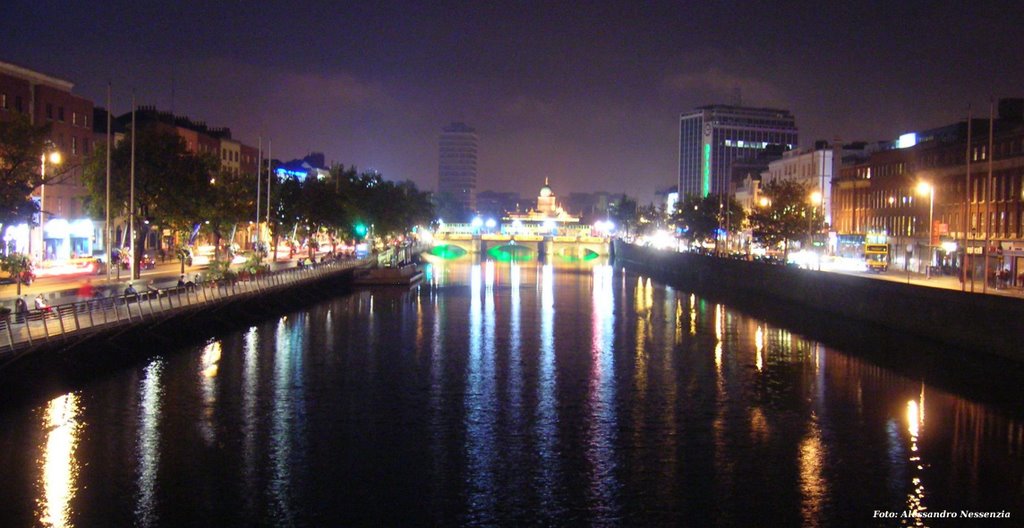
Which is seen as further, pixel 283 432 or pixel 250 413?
pixel 250 413

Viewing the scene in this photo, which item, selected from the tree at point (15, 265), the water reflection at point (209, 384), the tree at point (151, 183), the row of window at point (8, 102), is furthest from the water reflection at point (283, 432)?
the row of window at point (8, 102)

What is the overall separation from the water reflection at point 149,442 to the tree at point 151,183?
83.4ft

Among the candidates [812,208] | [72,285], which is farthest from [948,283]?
[72,285]

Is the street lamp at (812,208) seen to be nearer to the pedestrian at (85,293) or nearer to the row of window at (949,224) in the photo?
the row of window at (949,224)

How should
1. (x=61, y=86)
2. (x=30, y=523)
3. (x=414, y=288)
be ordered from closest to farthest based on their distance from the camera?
(x=30, y=523) < (x=61, y=86) < (x=414, y=288)

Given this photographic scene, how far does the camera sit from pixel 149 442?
27969 mm

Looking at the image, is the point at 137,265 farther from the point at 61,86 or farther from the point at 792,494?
the point at 792,494

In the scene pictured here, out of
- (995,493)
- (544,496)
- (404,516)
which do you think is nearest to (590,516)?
(544,496)

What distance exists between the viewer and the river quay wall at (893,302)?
4347cm

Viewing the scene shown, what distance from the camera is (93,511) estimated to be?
21.8 meters

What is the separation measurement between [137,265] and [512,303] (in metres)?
26.5

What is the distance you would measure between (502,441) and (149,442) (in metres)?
9.13

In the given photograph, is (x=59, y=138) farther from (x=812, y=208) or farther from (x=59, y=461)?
(x=812, y=208)

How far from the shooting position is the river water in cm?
2267
